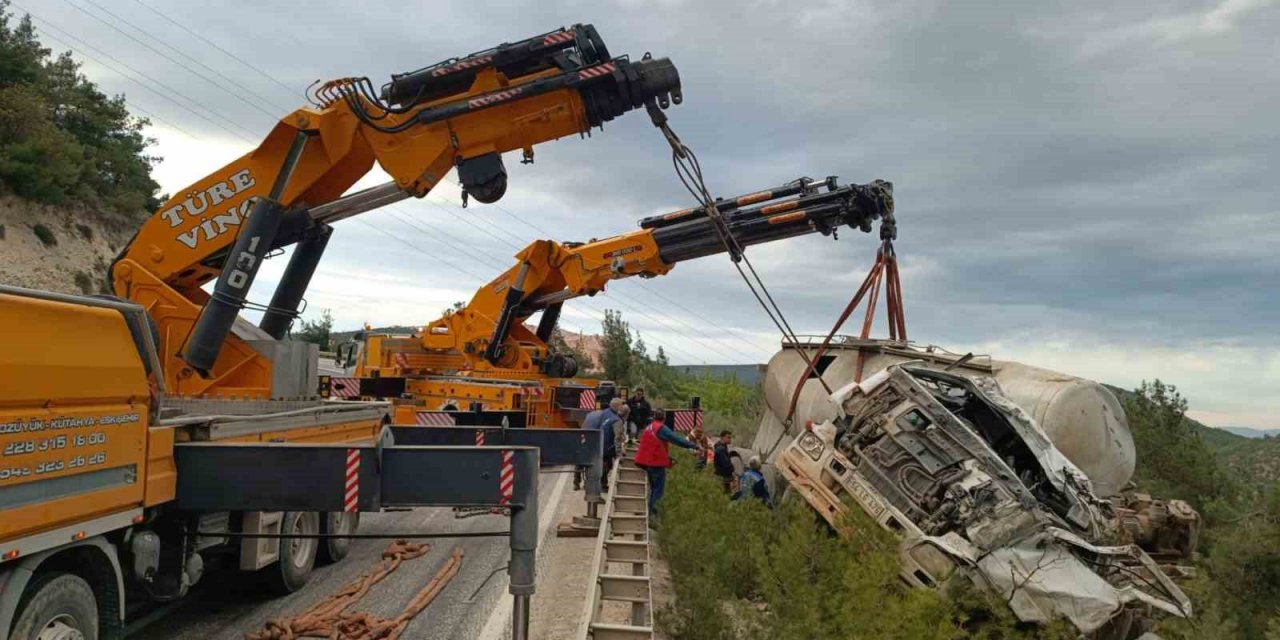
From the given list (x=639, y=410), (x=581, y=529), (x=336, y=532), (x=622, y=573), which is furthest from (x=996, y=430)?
(x=639, y=410)

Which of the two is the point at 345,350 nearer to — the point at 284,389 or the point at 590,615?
the point at 284,389

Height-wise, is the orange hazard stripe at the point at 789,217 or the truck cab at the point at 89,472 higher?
the orange hazard stripe at the point at 789,217

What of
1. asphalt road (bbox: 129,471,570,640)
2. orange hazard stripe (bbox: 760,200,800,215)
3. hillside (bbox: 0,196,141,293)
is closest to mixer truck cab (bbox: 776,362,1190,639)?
asphalt road (bbox: 129,471,570,640)

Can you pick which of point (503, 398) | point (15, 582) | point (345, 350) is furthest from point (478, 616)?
point (345, 350)

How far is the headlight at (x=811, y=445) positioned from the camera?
901cm

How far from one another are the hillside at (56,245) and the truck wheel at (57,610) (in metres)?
23.8

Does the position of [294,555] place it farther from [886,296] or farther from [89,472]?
[886,296]

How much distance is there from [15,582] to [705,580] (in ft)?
14.6

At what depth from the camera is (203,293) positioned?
893 cm

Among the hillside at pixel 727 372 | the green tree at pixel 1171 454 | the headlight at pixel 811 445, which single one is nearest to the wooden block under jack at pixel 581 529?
the headlight at pixel 811 445

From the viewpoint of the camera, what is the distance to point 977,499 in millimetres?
7277

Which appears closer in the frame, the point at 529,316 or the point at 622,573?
the point at 622,573

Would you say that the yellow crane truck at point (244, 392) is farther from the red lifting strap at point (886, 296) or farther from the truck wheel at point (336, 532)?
the red lifting strap at point (886, 296)

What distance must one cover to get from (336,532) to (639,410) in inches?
311
